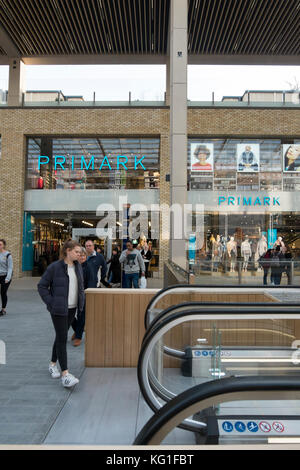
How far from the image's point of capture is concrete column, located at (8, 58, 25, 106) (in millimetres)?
19203

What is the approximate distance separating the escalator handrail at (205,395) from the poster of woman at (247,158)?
18.3 m

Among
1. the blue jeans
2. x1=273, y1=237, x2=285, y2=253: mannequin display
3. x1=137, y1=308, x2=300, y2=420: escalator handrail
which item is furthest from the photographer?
x1=273, y1=237, x2=285, y2=253: mannequin display

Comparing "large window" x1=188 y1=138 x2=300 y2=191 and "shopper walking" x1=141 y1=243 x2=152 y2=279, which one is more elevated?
"large window" x1=188 y1=138 x2=300 y2=191

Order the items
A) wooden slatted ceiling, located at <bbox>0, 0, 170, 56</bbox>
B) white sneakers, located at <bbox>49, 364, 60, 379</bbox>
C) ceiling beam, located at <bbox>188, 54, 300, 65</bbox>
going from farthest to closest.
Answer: ceiling beam, located at <bbox>188, 54, 300, 65</bbox>
wooden slatted ceiling, located at <bbox>0, 0, 170, 56</bbox>
white sneakers, located at <bbox>49, 364, 60, 379</bbox>

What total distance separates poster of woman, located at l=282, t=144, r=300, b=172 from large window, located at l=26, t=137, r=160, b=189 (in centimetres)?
683

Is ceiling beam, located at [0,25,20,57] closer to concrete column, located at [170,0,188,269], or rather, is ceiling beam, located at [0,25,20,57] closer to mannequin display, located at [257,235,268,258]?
concrete column, located at [170,0,188,269]

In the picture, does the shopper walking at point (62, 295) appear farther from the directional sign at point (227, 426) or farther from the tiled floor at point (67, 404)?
the directional sign at point (227, 426)

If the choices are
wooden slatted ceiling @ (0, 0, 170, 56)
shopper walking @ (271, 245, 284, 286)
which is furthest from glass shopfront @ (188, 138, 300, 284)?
shopper walking @ (271, 245, 284, 286)

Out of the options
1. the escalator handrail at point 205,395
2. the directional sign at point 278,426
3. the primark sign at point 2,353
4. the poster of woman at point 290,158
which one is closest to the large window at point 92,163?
the poster of woman at point 290,158

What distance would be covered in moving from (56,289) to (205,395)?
3.14 m

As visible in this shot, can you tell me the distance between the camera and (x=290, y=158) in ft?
62.1

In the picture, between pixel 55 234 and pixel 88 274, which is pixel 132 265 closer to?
pixel 88 274
